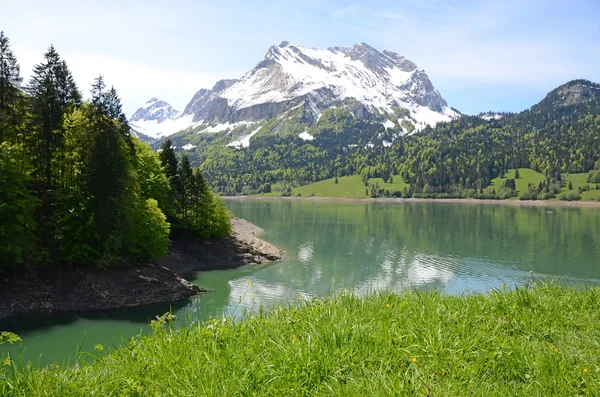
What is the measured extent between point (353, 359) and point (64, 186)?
151 ft

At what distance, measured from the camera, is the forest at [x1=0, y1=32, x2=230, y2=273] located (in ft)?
111

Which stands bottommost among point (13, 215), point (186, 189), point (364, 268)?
point (364, 268)

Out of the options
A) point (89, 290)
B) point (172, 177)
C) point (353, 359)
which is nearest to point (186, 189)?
point (172, 177)

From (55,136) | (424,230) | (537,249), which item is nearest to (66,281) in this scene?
(55,136)

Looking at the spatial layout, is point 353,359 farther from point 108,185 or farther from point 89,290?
point 108,185

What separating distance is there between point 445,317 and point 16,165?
129 ft

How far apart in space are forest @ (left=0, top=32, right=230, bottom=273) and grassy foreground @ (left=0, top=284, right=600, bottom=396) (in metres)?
33.5

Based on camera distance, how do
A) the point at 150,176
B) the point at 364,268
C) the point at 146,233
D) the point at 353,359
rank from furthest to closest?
the point at 364,268, the point at 150,176, the point at 146,233, the point at 353,359

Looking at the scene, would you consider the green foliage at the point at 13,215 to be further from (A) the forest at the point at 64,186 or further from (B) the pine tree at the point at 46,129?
(B) the pine tree at the point at 46,129

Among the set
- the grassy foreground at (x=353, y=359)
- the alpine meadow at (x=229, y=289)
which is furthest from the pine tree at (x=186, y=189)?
the grassy foreground at (x=353, y=359)

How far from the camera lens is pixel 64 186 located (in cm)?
4278

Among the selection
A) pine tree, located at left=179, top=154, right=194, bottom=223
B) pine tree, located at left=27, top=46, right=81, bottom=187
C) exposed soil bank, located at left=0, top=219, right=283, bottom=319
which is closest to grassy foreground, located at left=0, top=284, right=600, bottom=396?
exposed soil bank, located at left=0, top=219, right=283, bottom=319

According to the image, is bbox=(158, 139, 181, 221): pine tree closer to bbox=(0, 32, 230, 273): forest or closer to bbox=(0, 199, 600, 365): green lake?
bbox=(0, 32, 230, 273): forest

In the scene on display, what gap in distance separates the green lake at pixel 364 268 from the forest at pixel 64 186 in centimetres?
680
